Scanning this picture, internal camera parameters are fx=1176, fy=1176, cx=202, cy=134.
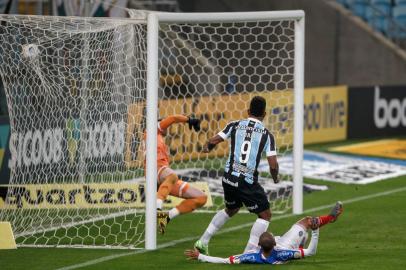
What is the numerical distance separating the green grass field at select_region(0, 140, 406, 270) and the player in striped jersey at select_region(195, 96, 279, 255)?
2.07 feet

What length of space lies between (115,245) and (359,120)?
13886mm

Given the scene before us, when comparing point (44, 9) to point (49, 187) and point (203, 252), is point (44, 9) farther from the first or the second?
point (203, 252)

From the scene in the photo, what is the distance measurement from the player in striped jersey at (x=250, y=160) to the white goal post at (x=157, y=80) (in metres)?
0.99

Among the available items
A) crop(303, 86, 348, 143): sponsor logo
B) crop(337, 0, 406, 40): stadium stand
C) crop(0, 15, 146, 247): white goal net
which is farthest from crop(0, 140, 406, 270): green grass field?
crop(337, 0, 406, 40): stadium stand

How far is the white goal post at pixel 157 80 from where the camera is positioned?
1286 cm

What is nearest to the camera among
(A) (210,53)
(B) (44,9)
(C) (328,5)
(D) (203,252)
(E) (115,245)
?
(D) (203,252)

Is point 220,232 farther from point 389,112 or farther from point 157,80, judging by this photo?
point 389,112

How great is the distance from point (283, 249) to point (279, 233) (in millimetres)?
2386

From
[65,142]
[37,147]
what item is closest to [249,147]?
[37,147]

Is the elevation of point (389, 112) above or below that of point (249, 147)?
below

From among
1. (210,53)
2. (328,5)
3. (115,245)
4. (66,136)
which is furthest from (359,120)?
(115,245)

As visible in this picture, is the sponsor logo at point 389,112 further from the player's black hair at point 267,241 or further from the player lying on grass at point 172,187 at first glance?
the player's black hair at point 267,241

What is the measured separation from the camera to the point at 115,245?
522 inches

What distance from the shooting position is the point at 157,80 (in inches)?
513
